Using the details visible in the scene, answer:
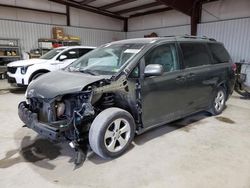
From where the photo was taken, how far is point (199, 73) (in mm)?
3553

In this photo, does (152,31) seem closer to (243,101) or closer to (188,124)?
(243,101)

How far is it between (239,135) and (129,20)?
12.8 m

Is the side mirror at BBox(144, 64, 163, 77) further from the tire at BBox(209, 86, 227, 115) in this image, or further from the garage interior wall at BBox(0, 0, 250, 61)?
the garage interior wall at BBox(0, 0, 250, 61)

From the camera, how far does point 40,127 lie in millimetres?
2404

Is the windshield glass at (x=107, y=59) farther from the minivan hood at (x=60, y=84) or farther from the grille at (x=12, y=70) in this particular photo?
the grille at (x=12, y=70)

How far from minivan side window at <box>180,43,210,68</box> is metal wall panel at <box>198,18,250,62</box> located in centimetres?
604

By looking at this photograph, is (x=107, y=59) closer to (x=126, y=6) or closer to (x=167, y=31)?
(x=167, y=31)

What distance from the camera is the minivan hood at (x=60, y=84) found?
2434mm

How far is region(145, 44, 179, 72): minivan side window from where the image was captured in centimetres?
302

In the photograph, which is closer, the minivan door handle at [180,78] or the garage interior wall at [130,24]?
the minivan door handle at [180,78]

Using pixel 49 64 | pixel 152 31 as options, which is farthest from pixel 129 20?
pixel 49 64

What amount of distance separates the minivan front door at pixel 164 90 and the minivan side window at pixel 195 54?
0.75ft

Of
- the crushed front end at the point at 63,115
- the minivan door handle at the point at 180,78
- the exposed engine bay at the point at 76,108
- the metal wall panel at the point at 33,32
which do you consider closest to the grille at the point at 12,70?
the exposed engine bay at the point at 76,108

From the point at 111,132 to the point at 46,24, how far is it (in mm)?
10568
